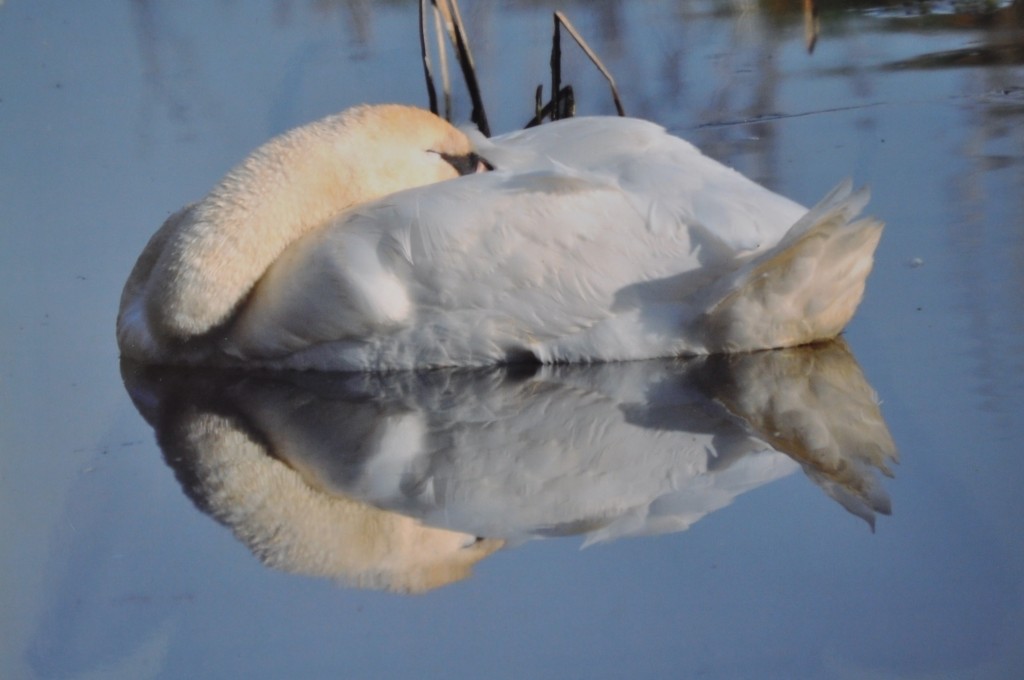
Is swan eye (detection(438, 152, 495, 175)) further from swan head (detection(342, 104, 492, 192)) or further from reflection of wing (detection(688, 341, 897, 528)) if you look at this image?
reflection of wing (detection(688, 341, 897, 528))

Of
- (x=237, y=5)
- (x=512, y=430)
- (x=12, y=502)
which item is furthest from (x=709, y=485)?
(x=237, y=5)

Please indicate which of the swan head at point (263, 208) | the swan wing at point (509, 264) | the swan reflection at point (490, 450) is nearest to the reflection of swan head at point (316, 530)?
the swan reflection at point (490, 450)

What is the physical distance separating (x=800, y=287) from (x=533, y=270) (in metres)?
0.61

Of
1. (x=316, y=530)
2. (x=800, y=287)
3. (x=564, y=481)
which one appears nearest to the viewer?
(x=316, y=530)

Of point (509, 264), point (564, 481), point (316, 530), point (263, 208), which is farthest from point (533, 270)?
point (316, 530)

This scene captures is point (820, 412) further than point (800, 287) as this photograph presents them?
No

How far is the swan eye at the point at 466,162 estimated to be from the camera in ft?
13.9

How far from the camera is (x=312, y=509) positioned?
2938mm

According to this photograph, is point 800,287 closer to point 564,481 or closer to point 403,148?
point 564,481

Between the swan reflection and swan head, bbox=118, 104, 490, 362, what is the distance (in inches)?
7.0

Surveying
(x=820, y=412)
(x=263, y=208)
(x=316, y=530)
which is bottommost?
(x=820, y=412)

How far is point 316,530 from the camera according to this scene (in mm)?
2844

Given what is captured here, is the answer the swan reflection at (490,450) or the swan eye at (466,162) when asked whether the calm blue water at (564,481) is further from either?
the swan eye at (466,162)

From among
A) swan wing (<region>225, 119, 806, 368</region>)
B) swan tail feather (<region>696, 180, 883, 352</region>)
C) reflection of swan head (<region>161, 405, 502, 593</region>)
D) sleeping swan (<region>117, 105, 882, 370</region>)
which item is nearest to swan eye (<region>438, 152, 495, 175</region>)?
sleeping swan (<region>117, 105, 882, 370</region>)
